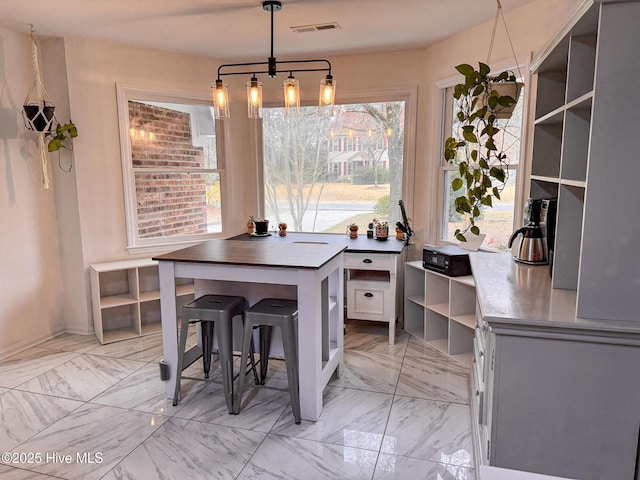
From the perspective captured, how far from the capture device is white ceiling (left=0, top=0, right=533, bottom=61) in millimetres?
2949

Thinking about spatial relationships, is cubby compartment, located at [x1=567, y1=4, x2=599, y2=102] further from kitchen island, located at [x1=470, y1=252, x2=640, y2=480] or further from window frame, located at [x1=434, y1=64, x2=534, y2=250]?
window frame, located at [x1=434, y1=64, x2=534, y2=250]

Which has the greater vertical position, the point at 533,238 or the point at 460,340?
the point at 533,238

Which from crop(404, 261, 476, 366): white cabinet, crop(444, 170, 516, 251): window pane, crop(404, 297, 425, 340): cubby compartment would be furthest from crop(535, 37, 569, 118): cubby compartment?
crop(404, 297, 425, 340): cubby compartment

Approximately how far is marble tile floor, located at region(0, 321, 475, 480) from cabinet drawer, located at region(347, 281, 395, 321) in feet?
1.35

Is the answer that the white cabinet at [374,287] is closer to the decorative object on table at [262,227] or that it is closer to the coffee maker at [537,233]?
the decorative object on table at [262,227]

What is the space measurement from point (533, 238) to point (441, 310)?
1.15 metres

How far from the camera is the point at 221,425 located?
2.59 metres

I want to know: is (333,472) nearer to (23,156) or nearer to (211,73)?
(23,156)

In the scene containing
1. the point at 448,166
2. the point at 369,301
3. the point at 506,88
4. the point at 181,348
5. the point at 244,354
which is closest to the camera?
the point at 506,88

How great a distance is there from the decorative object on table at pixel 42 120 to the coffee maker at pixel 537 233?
3.48m

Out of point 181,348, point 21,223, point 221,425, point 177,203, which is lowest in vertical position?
point 221,425

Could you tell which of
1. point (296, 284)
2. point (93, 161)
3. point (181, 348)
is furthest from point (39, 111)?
point (296, 284)

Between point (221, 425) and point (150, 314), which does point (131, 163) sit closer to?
point (150, 314)

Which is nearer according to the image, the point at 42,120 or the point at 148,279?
the point at 42,120
